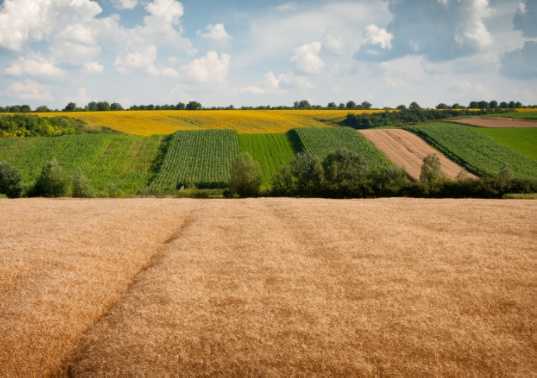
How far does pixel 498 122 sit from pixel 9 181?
334 feet

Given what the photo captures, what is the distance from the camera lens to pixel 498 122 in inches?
4031

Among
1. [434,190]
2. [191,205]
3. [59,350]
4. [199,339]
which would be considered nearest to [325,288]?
[199,339]

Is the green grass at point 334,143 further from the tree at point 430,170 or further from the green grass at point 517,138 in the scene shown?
the green grass at point 517,138

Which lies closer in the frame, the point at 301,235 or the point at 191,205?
the point at 301,235

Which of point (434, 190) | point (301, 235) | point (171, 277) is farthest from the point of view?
point (434, 190)

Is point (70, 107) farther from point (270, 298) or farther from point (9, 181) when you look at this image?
point (270, 298)

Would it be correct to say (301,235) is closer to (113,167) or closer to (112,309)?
(112,309)

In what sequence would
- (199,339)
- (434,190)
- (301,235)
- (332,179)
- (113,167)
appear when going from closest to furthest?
(199,339), (301,235), (434,190), (332,179), (113,167)

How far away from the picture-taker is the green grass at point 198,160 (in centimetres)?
6391

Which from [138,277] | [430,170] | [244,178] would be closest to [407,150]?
Answer: [430,170]

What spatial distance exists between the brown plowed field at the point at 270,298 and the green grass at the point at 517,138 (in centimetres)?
7239

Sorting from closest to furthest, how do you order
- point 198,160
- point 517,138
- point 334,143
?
point 198,160 → point 334,143 → point 517,138

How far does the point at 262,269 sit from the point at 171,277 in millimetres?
2569

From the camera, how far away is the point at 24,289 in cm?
1070
